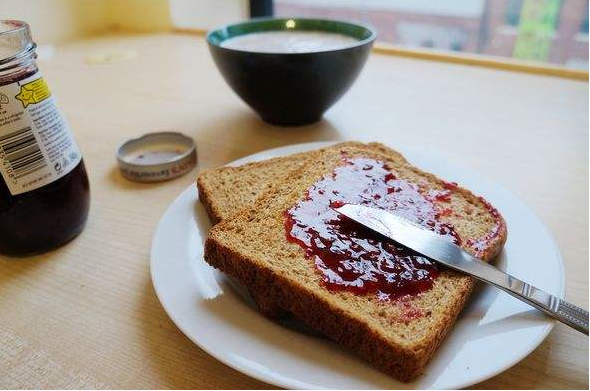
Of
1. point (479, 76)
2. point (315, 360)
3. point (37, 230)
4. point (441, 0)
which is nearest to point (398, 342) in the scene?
point (315, 360)

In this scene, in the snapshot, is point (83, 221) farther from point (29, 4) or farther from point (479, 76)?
point (29, 4)

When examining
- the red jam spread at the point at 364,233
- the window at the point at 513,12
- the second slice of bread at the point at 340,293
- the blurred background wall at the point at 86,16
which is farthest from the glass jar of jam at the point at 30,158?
the window at the point at 513,12

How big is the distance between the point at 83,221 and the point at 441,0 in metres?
2.72

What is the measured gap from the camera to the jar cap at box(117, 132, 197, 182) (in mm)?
1053

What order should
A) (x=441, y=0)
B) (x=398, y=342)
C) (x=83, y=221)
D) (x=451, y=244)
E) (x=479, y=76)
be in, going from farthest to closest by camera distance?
(x=441, y=0)
(x=479, y=76)
(x=83, y=221)
(x=451, y=244)
(x=398, y=342)

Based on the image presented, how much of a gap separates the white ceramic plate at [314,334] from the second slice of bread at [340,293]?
0.07ft

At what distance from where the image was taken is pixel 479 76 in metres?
1.64

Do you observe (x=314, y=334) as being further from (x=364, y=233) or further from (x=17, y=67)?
(x=17, y=67)

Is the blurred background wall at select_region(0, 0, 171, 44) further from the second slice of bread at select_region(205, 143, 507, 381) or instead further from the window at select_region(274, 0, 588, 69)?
the second slice of bread at select_region(205, 143, 507, 381)

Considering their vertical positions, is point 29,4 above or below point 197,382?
above

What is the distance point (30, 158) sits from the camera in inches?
28.6

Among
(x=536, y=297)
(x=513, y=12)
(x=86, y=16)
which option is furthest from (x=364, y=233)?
(x=513, y=12)

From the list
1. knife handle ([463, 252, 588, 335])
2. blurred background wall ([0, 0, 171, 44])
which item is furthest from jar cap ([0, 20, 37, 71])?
blurred background wall ([0, 0, 171, 44])

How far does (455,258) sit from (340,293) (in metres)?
0.18
